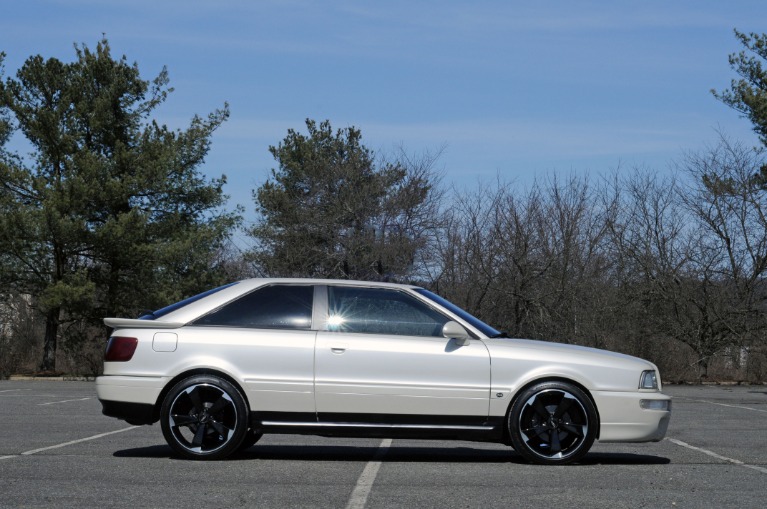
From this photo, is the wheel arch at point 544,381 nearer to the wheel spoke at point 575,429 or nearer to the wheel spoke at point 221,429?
A: the wheel spoke at point 575,429

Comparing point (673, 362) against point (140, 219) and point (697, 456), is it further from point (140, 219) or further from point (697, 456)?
point (697, 456)

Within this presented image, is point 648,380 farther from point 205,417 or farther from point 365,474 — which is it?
point 205,417

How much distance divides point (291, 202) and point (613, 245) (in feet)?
44.9

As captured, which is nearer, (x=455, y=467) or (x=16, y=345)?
(x=455, y=467)

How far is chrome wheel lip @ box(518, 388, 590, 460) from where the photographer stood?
9117 mm

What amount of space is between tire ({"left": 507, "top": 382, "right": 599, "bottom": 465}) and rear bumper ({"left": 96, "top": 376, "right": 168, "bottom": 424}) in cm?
304

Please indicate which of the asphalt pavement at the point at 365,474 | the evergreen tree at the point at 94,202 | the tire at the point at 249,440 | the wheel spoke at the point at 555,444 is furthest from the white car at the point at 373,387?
the evergreen tree at the point at 94,202

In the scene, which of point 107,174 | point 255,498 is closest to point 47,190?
point 107,174

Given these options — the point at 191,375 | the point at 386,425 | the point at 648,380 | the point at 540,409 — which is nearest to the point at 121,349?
the point at 191,375

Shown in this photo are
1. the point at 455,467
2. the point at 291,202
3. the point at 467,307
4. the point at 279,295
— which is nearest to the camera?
the point at 455,467

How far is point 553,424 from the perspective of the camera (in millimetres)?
9180

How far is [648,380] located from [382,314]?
239cm

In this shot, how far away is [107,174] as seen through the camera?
114ft

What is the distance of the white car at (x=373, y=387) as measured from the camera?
359 inches
